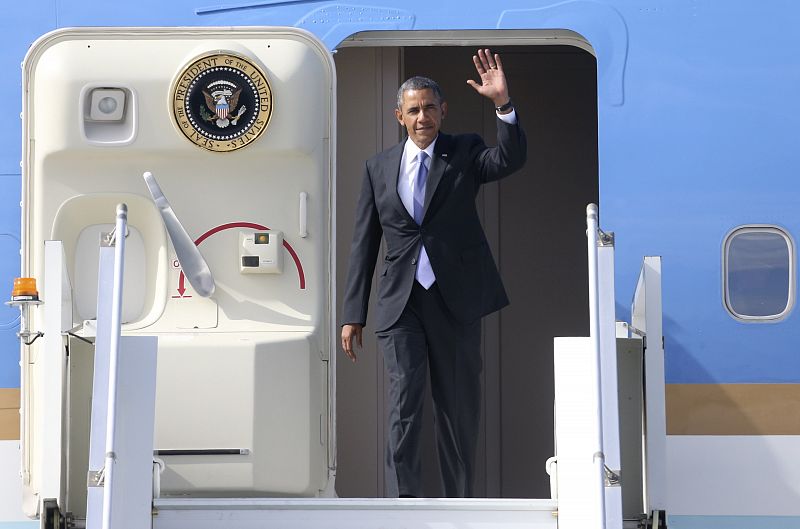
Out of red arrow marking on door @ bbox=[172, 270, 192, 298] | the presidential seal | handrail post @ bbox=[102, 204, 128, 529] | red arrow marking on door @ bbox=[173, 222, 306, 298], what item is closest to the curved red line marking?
red arrow marking on door @ bbox=[173, 222, 306, 298]

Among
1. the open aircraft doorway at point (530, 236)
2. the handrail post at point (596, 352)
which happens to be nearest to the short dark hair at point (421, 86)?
the handrail post at point (596, 352)

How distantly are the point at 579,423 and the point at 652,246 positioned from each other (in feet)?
4.36

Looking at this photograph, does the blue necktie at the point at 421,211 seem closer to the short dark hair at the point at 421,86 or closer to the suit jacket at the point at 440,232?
the suit jacket at the point at 440,232

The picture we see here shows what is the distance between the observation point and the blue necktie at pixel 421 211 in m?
4.62

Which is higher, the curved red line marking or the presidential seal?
the presidential seal

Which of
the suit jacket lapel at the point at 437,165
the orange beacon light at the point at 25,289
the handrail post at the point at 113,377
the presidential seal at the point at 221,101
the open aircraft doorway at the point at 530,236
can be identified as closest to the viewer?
the handrail post at the point at 113,377

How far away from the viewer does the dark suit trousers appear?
4.58 meters

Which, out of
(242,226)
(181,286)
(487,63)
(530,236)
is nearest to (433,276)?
(487,63)

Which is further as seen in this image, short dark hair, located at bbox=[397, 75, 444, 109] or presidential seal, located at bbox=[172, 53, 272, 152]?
presidential seal, located at bbox=[172, 53, 272, 152]

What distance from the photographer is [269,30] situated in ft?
16.6

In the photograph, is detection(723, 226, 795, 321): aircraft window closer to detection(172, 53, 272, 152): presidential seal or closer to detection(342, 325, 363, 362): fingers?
detection(342, 325, 363, 362): fingers

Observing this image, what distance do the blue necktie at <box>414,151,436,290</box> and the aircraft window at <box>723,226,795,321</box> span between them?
118 centimetres

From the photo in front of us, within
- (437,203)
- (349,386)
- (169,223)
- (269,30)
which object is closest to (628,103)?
(437,203)

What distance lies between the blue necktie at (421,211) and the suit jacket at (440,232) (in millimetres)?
26
